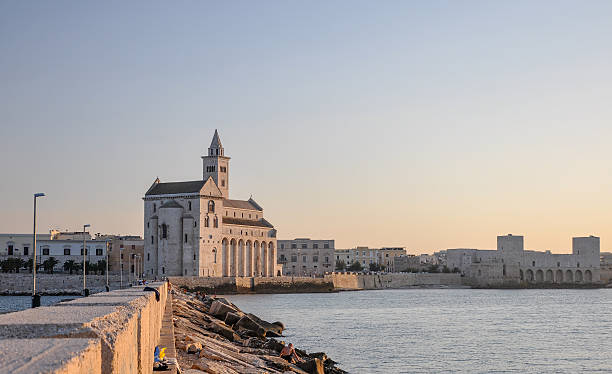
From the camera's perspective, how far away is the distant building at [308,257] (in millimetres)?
135500

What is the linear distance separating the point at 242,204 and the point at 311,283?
15.2 m

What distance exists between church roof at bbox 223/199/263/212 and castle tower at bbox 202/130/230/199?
3.09 m

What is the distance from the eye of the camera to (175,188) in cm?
9731

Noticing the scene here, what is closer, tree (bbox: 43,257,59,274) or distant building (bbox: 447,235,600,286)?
tree (bbox: 43,257,59,274)

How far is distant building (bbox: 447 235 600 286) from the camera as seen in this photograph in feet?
475

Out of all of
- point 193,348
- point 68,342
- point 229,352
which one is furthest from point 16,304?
point 68,342

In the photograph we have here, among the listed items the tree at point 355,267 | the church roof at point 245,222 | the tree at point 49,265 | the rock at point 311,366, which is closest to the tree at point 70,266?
the tree at point 49,265

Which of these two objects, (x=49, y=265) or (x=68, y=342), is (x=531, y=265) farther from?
(x=68, y=342)

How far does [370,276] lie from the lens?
13512 centimetres

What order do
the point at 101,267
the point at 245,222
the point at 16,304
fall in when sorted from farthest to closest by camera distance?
the point at 245,222, the point at 101,267, the point at 16,304

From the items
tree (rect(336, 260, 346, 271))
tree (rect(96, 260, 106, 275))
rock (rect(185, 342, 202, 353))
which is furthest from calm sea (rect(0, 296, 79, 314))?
tree (rect(336, 260, 346, 271))

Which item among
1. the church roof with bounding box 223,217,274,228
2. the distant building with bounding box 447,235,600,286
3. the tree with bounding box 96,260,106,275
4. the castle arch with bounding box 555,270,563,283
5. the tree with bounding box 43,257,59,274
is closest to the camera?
the tree with bounding box 43,257,59,274

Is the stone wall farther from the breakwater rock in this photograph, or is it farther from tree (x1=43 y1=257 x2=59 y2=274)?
the breakwater rock

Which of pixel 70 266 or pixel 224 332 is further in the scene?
pixel 70 266
